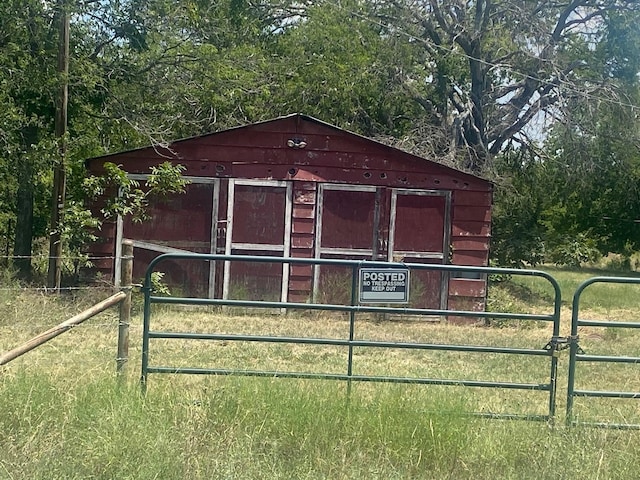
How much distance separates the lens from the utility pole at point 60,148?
11.8 m

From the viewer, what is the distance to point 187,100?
46.6ft

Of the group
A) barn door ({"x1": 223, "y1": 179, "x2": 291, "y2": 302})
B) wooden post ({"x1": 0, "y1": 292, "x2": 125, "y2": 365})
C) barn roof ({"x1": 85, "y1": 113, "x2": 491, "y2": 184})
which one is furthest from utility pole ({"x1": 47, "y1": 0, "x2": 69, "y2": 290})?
wooden post ({"x1": 0, "y1": 292, "x2": 125, "y2": 365})

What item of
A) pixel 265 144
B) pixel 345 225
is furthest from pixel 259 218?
pixel 345 225

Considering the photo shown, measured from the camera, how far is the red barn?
39.5 ft

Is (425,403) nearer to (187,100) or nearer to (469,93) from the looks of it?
(187,100)

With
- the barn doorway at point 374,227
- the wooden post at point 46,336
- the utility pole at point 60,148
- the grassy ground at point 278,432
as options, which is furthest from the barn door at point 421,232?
the wooden post at point 46,336

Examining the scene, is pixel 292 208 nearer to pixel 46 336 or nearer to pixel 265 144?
pixel 265 144

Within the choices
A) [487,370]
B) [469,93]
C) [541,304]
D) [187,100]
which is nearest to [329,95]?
[469,93]

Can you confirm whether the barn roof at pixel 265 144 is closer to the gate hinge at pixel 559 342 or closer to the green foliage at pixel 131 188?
the green foliage at pixel 131 188

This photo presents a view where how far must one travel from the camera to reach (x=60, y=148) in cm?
1190

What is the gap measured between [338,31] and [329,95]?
413 centimetres

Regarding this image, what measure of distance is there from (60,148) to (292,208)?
369 cm

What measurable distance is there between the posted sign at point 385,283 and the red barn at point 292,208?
5948 mm

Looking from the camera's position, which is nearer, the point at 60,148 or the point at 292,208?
the point at 60,148
